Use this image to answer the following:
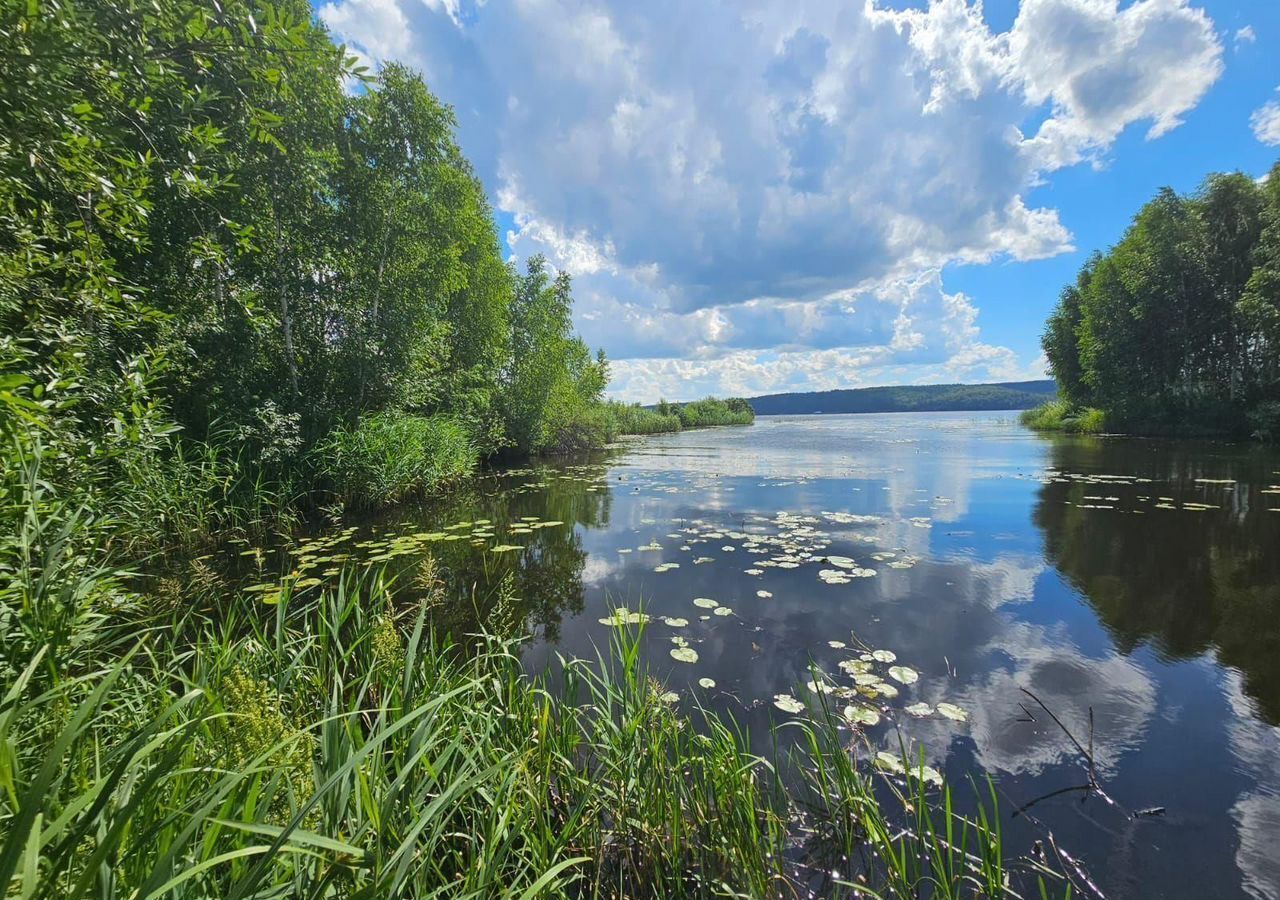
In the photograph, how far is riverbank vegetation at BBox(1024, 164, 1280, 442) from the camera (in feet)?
71.4

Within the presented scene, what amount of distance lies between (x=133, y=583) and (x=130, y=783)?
598 centimetres

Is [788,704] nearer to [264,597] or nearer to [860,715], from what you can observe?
[860,715]

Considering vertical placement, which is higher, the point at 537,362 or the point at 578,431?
the point at 537,362

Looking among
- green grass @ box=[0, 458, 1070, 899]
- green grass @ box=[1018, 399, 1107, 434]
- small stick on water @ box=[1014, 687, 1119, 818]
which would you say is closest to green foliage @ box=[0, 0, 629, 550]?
green grass @ box=[0, 458, 1070, 899]

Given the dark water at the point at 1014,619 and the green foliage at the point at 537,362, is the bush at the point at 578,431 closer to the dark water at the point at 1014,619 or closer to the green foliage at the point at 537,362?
the green foliage at the point at 537,362

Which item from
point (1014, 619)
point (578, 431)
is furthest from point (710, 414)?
point (1014, 619)

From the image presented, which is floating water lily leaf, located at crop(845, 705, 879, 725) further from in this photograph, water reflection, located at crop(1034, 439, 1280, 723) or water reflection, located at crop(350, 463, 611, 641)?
water reflection, located at crop(1034, 439, 1280, 723)

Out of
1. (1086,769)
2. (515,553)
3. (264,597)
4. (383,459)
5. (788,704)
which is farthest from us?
(383,459)

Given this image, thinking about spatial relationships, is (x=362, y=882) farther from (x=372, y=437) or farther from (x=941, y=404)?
(x=941, y=404)

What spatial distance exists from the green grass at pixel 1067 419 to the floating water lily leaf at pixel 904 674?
1487 inches

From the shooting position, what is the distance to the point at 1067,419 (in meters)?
35.7

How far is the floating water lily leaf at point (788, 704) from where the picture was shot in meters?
3.46

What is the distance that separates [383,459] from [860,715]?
10075 mm

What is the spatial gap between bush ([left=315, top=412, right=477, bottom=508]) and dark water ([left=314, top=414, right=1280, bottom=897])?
2.66ft
